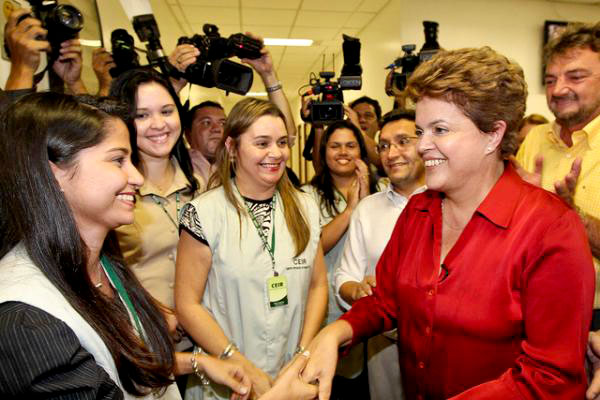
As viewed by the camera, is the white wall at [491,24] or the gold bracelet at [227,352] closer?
the gold bracelet at [227,352]

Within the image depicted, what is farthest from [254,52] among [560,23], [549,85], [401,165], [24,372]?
[560,23]

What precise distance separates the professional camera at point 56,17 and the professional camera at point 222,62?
51cm

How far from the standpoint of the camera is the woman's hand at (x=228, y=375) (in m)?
1.31

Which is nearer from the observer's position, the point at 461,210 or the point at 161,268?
the point at 461,210

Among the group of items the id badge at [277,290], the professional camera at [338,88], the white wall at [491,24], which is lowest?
the id badge at [277,290]

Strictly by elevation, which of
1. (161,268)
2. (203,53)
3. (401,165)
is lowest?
(161,268)

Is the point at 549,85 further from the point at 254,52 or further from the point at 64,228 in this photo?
the point at 64,228

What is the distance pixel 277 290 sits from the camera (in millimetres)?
1588

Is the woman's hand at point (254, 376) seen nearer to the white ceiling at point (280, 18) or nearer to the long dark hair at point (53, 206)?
the long dark hair at point (53, 206)

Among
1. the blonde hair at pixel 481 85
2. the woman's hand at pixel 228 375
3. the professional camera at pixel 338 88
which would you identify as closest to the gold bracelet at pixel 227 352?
the woman's hand at pixel 228 375

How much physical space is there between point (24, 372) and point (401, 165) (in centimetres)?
176

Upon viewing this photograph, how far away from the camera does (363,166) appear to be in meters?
2.42

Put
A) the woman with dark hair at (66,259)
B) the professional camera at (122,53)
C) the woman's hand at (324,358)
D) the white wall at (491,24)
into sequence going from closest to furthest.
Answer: the woman with dark hair at (66,259), the woman's hand at (324,358), the professional camera at (122,53), the white wall at (491,24)

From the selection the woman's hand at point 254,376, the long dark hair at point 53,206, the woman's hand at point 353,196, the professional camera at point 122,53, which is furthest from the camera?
the woman's hand at point 353,196
